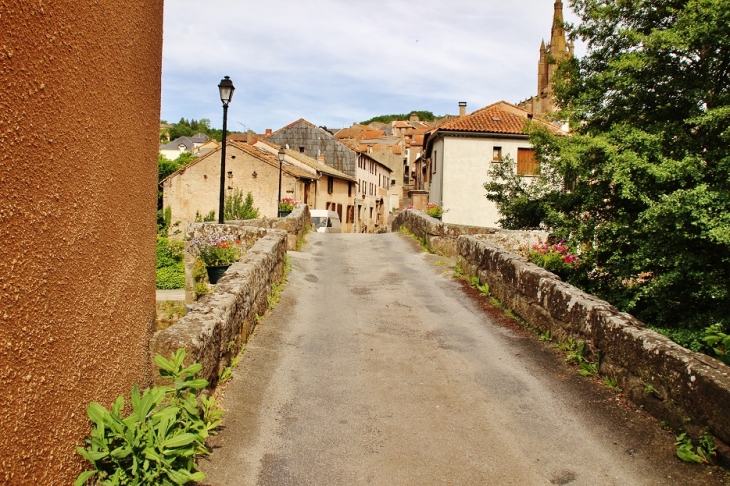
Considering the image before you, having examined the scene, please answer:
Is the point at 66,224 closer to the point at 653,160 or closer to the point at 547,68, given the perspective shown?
the point at 653,160

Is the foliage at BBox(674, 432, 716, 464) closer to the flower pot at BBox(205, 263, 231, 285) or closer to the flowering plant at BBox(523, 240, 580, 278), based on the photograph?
the flower pot at BBox(205, 263, 231, 285)

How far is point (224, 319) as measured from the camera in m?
5.46

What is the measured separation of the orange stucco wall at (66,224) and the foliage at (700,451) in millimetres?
3790

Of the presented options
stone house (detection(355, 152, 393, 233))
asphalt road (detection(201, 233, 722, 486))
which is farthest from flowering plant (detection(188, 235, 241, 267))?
stone house (detection(355, 152, 393, 233))

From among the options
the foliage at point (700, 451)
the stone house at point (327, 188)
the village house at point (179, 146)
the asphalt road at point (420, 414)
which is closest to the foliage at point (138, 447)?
the asphalt road at point (420, 414)

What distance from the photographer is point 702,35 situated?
10453 mm

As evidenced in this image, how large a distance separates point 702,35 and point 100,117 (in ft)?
34.5

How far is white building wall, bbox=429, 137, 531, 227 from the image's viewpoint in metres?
30.3

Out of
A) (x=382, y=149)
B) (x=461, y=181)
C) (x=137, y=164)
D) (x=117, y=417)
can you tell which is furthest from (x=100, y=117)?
(x=382, y=149)

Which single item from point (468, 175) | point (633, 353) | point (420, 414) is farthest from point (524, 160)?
point (420, 414)

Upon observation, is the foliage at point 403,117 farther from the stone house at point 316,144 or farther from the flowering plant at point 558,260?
the flowering plant at point 558,260

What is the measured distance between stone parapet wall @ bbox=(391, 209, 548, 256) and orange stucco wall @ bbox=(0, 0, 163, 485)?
978 centimetres

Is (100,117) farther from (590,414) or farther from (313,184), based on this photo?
(313,184)

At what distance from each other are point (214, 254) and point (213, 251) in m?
0.05
